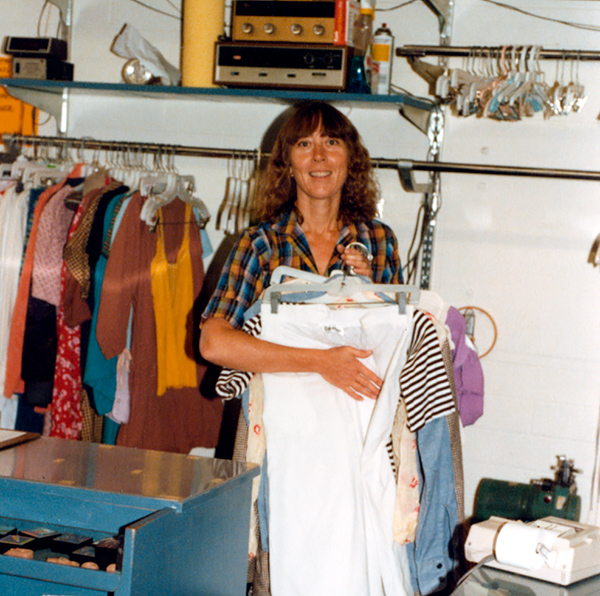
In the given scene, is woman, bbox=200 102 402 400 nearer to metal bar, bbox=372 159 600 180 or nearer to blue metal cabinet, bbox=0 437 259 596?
metal bar, bbox=372 159 600 180

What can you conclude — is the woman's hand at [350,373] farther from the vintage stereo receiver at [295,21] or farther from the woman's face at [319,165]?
the vintage stereo receiver at [295,21]

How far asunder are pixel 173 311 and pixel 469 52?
140cm

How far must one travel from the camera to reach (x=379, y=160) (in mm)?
2693

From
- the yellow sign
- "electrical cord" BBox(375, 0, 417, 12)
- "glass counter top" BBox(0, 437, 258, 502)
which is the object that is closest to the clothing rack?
the yellow sign

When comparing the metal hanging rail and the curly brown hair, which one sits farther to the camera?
the metal hanging rail

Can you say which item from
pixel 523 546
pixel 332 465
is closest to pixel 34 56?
pixel 332 465

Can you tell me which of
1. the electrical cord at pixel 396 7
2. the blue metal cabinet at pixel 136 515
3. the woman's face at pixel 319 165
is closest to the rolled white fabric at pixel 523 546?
the blue metal cabinet at pixel 136 515

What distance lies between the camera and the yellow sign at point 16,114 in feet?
11.7

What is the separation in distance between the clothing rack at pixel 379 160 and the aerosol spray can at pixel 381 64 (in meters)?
0.32

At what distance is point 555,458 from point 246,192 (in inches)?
63.6

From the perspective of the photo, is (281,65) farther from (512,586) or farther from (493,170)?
(512,586)

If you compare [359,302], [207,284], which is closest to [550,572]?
[359,302]

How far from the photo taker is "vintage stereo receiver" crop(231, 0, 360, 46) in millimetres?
2729

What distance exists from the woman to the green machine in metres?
1.02
